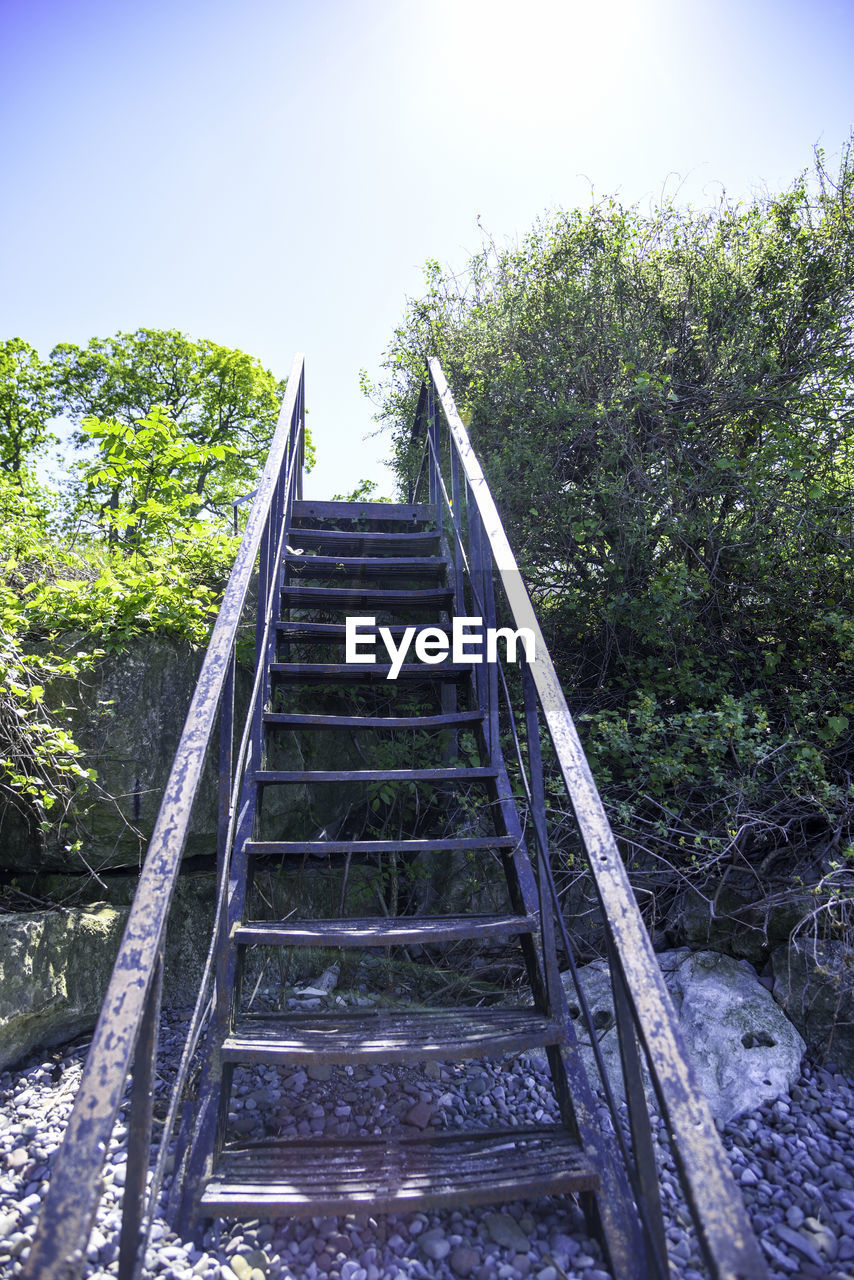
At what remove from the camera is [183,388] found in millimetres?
15500

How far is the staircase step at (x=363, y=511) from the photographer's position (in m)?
3.96

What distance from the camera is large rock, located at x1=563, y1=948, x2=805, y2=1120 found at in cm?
192

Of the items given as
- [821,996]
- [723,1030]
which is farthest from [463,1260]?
[821,996]

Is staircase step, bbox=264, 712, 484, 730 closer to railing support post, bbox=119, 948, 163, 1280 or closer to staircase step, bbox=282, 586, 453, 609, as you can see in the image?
staircase step, bbox=282, 586, 453, 609

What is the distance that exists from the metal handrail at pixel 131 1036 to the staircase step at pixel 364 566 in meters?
1.58

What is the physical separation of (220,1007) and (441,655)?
1.65 m

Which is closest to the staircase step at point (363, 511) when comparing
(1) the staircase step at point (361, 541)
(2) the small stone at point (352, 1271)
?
(1) the staircase step at point (361, 541)

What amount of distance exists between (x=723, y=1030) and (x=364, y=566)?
2.34m

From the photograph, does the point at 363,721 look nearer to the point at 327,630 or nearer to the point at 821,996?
the point at 327,630

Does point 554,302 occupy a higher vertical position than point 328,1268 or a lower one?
higher

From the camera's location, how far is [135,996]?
104 centimetres

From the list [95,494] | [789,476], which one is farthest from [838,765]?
[95,494]

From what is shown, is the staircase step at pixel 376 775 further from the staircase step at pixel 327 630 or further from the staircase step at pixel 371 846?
the staircase step at pixel 327 630

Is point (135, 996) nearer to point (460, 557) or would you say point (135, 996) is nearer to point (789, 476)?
point (460, 557)
